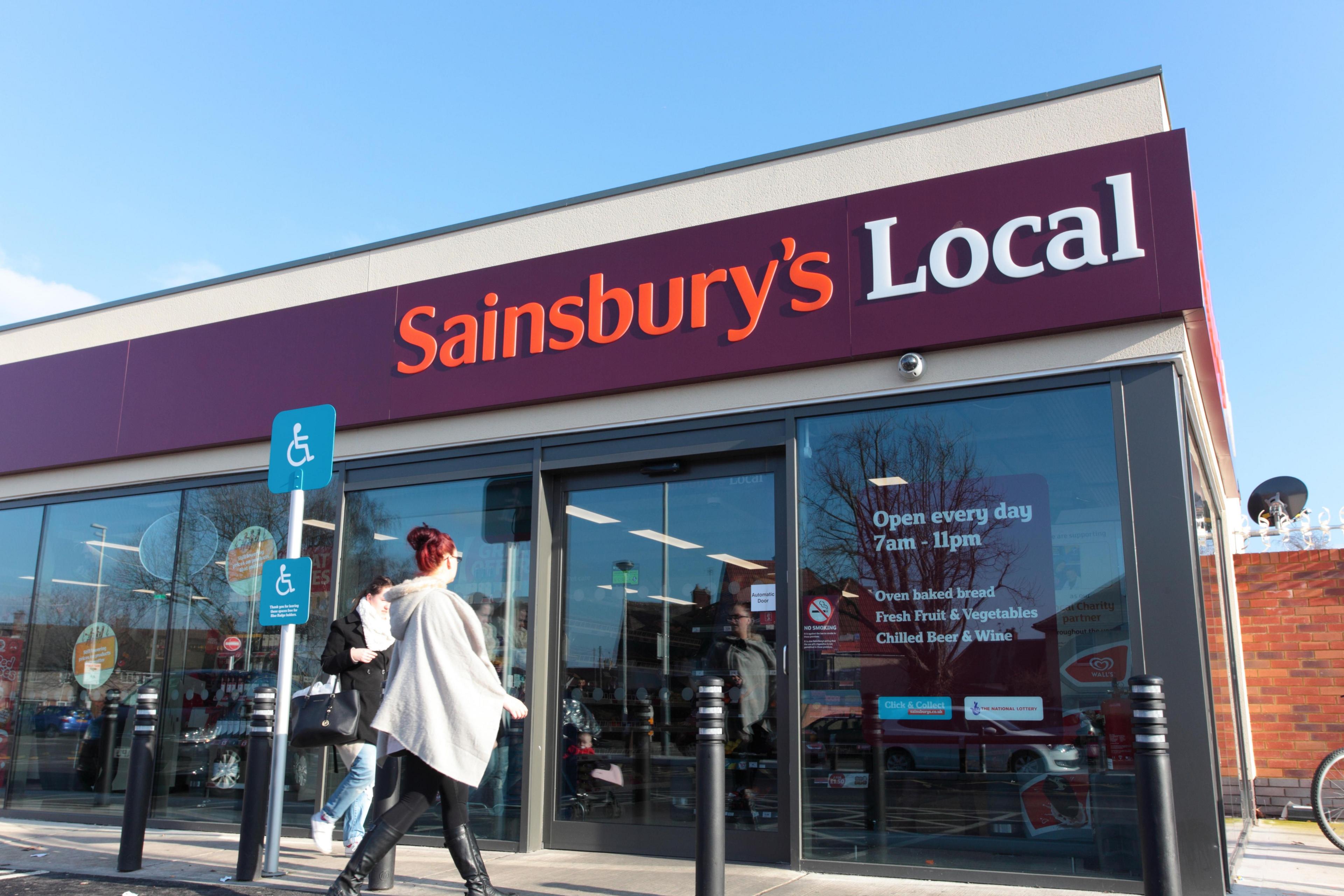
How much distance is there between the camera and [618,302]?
6797mm

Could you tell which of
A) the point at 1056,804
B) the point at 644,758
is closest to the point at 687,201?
the point at 644,758

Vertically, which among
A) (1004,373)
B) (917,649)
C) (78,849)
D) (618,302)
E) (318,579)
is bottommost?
(78,849)

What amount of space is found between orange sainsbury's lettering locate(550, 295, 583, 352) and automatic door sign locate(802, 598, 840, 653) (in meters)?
2.44

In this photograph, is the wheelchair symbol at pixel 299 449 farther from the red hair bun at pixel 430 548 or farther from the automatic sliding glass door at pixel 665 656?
the automatic sliding glass door at pixel 665 656

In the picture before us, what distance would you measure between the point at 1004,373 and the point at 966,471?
59cm

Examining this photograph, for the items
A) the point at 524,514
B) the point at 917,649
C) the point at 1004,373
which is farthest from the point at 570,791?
the point at 1004,373

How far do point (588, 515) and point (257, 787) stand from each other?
103 inches

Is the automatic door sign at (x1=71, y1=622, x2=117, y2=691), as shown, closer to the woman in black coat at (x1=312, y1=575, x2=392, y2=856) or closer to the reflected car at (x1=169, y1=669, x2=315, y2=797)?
the reflected car at (x1=169, y1=669, x2=315, y2=797)

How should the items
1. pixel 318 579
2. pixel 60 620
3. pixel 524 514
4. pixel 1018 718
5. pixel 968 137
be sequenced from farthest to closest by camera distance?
pixel 60 620, pixel 318 579, pixel 524 514, pixel 968 137, pixel 1018 718

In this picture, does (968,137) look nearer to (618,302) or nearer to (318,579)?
(618,302)

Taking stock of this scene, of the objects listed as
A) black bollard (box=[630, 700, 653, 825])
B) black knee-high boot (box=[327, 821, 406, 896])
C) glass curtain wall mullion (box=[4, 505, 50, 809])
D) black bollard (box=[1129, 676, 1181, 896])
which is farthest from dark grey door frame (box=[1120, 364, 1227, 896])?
glass curtain wall mullion (box=[4, 505, 50, 809])

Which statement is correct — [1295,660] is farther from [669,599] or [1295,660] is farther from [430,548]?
[430,548]

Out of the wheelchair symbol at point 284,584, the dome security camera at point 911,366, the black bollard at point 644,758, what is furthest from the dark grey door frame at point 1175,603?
the wheelchair symbol at point 284,584

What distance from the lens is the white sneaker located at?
19.8 ft
